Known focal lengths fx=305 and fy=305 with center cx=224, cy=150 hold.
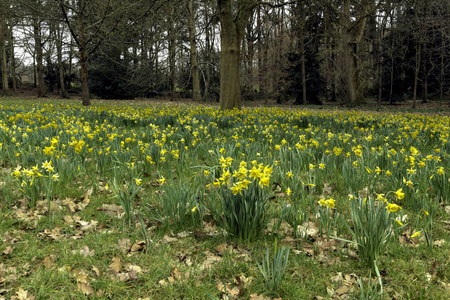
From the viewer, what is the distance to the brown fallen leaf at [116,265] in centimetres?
190

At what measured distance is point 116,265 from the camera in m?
1.92

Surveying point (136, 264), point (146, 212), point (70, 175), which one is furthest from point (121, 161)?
point (136, 264)

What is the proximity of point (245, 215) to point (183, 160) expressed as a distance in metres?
1.75

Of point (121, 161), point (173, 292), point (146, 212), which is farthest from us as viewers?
point (121, 161)

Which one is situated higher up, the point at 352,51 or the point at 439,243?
the point at 352,51

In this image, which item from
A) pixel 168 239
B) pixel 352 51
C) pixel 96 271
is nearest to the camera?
pixel 96 271

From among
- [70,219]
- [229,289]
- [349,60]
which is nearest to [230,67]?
[70,219]

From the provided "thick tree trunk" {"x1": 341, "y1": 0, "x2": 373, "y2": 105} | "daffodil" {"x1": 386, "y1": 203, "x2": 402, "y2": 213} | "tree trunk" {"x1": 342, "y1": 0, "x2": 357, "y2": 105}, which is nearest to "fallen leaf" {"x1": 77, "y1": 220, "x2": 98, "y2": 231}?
"daffodil" {"x1": 386, "y1": 203, "x2": 402, "y2": 213}

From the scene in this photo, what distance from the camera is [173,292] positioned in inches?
67.9

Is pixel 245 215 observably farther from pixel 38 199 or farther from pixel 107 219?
pixel 38 199

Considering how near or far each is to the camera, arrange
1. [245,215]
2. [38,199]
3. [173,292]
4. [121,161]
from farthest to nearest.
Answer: [121,161] < [38,199] < [245,215] < [173,292]

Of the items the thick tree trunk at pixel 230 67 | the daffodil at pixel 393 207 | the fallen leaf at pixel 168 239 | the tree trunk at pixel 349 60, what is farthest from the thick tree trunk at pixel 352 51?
the fallen leaf at pixel 168 239

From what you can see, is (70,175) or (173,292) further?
(70,175)

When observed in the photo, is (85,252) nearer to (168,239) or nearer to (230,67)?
(168,239)
